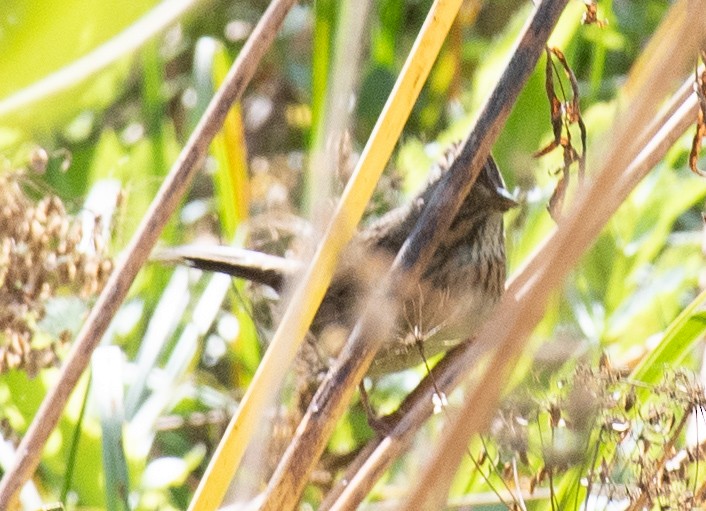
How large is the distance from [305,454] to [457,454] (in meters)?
0.33

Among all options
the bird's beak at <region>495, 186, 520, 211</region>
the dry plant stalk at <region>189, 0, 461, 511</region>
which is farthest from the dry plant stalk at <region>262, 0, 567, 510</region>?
the bird's beak at <region>495, 186, 520, 211</region>

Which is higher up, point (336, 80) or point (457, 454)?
point (336, 80)

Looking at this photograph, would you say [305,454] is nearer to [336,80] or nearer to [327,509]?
[327,509]

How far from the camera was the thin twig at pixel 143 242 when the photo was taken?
89cm

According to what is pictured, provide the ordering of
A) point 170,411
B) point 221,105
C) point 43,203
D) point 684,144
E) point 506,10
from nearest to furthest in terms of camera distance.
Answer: point 221,105 < point 43,203 < point 170,411 < point 684,144 < point 506,10

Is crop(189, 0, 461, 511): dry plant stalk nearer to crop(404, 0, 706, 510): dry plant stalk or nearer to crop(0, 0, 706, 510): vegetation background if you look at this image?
A: crop(0, 0, 706, 510): vegetation background

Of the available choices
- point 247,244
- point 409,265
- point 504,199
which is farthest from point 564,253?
point 247,244

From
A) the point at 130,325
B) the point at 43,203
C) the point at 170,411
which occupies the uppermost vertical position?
the point at 43,203

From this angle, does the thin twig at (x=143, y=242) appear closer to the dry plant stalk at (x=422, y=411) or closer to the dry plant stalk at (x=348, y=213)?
the dry plant stalk at (x=348, y=213)

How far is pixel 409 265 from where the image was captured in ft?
2.52

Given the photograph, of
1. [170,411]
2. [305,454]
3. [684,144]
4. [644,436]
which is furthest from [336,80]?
[684,144]

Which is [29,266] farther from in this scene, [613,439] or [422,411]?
[613,439]

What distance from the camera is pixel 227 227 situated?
1630 millimetres

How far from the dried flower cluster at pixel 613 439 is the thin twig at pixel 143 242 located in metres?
0.36
